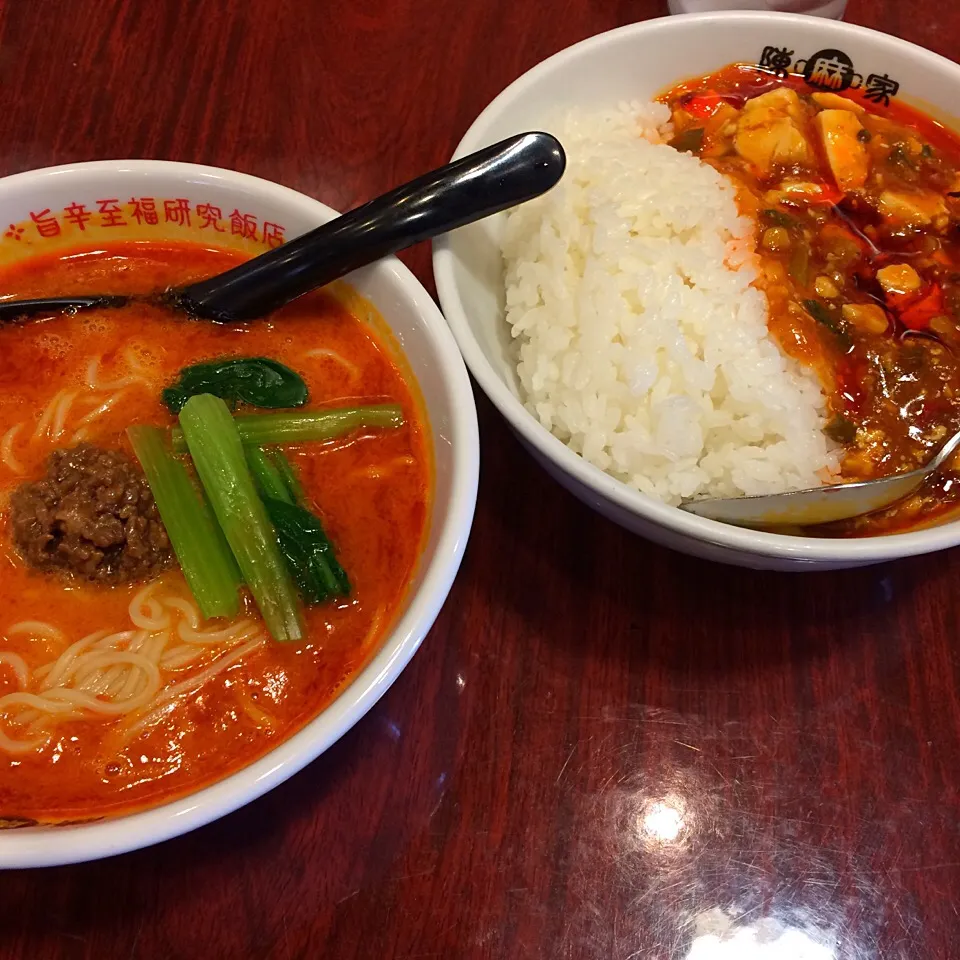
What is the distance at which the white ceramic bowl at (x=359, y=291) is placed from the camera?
1056 millimetres

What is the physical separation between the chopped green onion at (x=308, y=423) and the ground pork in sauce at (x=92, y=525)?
5.9 inches

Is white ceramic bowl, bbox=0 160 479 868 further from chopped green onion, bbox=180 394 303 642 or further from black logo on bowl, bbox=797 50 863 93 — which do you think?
black logo on bowl, bbox=797 50 863 93

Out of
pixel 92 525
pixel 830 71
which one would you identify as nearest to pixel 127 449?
pixel 92 525

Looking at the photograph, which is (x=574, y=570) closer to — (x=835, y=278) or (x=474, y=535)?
(x=474, y=535)

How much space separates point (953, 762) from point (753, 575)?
50 centimetres

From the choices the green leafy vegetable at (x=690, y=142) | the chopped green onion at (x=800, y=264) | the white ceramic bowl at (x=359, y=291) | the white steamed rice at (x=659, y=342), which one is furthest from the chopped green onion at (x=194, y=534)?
the green leafy vegetable at (x=690, y=142)

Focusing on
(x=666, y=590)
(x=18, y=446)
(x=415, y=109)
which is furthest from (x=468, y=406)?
(x=415, y=109)

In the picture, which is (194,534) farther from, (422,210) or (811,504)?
(811,504)

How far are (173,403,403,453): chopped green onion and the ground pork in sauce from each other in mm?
151

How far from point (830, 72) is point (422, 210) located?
4.42ft

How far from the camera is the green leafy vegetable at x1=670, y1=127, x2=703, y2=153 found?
2076mm

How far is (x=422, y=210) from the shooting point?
149 cm

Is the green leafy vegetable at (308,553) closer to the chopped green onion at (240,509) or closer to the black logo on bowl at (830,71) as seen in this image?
the chopped green onion at (240,509)

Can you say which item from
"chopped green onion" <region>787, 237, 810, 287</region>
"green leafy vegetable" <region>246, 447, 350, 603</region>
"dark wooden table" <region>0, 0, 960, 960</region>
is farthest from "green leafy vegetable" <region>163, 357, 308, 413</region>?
"chopped green onion" <region>787, 237, 810, 287</region>
